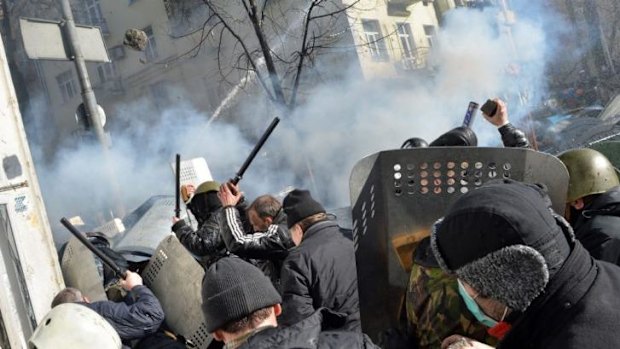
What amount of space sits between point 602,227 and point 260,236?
1.96 m

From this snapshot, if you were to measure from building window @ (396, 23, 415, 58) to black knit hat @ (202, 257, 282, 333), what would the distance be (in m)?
20.0

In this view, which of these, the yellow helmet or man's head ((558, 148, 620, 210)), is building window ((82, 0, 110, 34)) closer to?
the yellow helmet

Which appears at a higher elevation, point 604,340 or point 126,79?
point 126,79

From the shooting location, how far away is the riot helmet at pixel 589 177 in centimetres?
298

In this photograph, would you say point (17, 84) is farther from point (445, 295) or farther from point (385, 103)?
point (445, 295)

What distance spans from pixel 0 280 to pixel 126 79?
882 inches

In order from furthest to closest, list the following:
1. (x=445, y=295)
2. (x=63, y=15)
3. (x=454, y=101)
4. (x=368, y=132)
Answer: (x=454, y=101) → (x=368, y=132) → (x=63, y=15) → (x=445, y=295)

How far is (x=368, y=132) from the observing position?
18.0 metres

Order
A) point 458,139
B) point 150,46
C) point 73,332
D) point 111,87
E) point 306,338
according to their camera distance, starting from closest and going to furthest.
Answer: point 306,338 → point 73,332 → point 458,139 → point 150,46 → point 111,87

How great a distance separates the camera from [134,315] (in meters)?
3.58

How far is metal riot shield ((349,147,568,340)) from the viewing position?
2.04 meters

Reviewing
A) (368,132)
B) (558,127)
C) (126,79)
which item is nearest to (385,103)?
(368,132)

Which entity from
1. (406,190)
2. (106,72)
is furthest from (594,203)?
(106,72)

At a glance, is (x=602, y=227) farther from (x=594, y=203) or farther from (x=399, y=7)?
(x=399, y=7)
